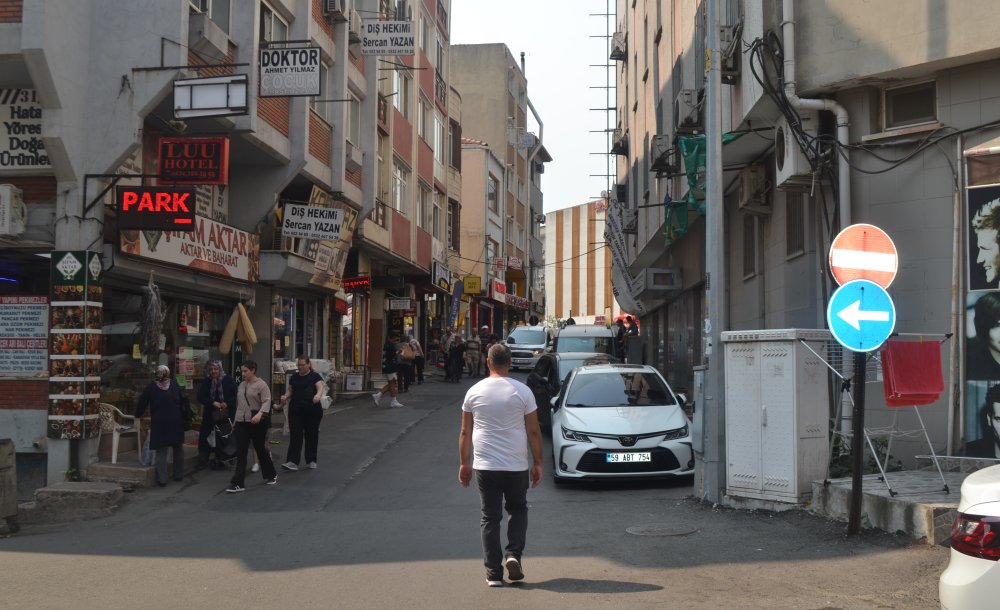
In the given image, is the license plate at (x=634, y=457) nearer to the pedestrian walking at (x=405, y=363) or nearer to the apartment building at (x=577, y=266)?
the pedestrian walking at (x=405, y=363)

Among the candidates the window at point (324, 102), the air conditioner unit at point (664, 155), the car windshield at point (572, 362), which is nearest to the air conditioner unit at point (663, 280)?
the air conditioner unit at point (664, 155)

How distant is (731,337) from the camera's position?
10641 millimetres

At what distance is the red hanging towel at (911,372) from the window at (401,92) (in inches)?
890

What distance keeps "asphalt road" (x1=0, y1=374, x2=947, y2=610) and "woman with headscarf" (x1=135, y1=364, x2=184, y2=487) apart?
1.58ft

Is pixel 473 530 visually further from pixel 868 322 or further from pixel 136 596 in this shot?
pixel 868 322

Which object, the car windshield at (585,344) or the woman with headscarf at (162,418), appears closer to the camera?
the woman with headscarf at (162,418)

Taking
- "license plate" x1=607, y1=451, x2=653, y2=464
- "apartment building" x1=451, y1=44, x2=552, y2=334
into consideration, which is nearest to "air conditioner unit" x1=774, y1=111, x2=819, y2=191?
"license plate" x1=607, y1=451, x2=653, y2=464

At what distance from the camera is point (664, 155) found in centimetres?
2077

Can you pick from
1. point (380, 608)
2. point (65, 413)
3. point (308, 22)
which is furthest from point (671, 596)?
point (308, 22)

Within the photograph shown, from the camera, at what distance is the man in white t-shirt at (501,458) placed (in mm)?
7336

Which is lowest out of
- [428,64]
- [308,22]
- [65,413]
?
[65,413]

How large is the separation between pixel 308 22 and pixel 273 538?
13429 millimetres

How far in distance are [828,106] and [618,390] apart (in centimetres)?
479

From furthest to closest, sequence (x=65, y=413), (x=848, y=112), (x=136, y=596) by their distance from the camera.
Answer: (x=65, y=413) < (x=848, y=112) < (x=136, y=596)
